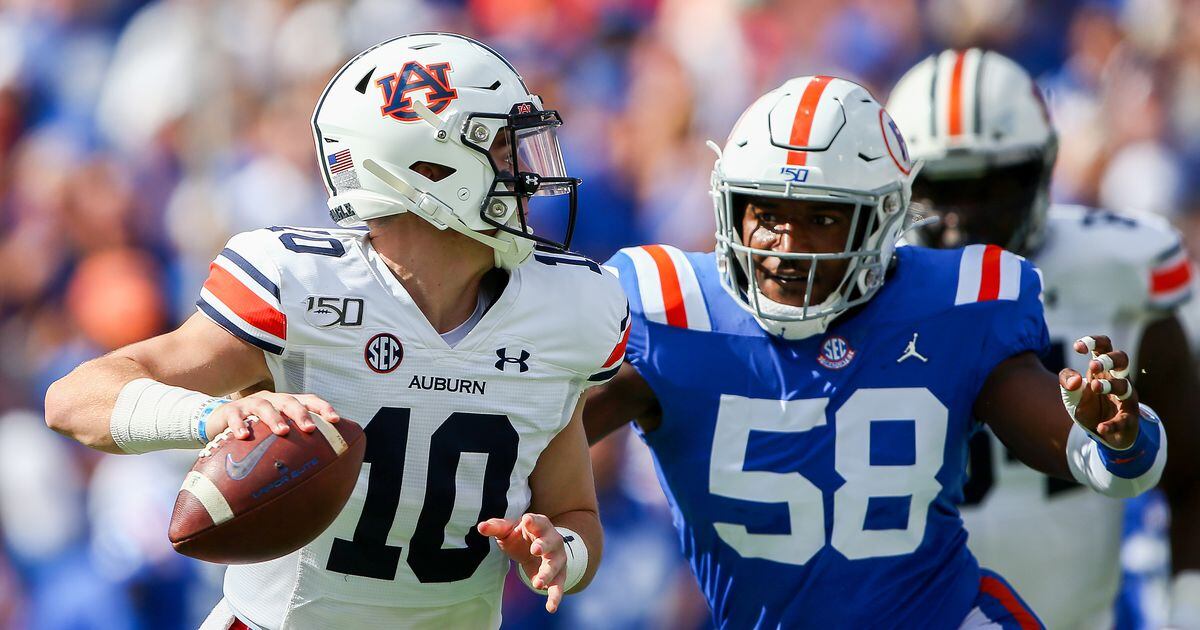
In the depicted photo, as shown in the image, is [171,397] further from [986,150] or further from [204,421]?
[986,150]

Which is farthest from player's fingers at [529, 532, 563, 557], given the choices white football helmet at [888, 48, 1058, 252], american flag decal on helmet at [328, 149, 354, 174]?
white football helmet at [888, 48, 1058, 252]

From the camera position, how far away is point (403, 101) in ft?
8.84

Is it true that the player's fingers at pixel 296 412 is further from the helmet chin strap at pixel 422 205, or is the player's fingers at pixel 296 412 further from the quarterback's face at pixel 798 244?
the quarterback's face at pixel 798 244

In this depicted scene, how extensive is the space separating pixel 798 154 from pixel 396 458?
3.67ft

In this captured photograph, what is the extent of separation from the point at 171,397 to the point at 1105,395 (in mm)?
1608

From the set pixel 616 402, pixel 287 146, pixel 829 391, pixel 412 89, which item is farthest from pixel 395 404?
pixel 287 146

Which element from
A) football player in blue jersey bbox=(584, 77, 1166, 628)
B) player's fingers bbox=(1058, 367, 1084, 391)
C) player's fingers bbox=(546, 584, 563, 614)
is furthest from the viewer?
football player in blue jersey bbox=(584, 77, 1166, 628)

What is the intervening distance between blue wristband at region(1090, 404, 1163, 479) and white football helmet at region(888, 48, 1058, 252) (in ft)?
4.19

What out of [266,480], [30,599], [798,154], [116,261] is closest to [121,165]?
[116,261]

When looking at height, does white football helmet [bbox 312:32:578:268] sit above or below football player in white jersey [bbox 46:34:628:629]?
above

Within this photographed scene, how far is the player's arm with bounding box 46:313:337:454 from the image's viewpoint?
2.29 m

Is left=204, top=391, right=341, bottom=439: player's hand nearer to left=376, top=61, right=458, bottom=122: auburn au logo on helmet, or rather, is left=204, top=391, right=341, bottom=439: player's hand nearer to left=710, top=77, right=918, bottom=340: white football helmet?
left=376, top=61, right=458, bottom=122: auburn au logo on helmet

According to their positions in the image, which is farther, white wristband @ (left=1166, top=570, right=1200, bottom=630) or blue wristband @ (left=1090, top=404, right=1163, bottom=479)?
white wristband @ (left=1166, top=570, right=1200, bottom=630)

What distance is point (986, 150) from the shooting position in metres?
4.18
